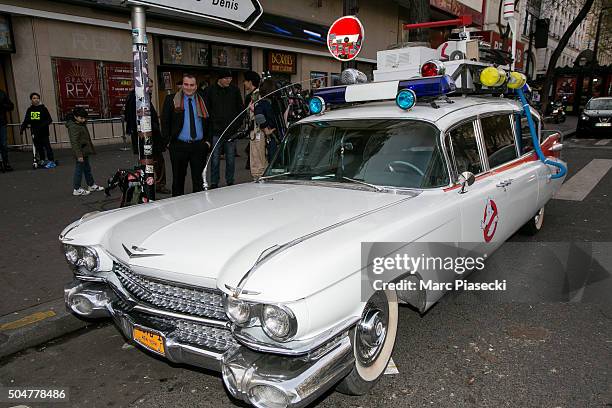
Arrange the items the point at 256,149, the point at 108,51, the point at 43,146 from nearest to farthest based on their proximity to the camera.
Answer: the point at 256,149
the point at 43,146
the point at 108,51

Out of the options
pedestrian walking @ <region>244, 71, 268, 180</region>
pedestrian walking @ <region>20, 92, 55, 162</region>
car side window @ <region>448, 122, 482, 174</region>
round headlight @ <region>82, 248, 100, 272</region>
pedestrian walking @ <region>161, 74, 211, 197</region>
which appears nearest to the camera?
round headlight @ <region>82, 248, 100, 272</region>

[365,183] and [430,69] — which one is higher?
[430,69]

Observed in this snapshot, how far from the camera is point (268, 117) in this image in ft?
24.4

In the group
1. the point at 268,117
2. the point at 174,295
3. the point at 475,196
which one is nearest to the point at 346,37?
the point at 268,117

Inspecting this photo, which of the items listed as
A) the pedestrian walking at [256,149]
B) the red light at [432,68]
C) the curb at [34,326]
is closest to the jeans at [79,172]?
the pedestrian walking at [256,149]

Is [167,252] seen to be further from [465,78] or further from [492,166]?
[465,78]

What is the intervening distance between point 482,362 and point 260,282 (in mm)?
1917

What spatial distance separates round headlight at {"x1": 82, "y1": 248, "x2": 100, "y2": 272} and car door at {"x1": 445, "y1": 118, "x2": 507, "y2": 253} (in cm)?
255

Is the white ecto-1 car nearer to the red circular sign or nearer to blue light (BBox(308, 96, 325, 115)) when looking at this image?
blue light (BBox(308, 96, 325, 115))

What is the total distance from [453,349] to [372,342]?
920mm

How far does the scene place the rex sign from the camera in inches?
492

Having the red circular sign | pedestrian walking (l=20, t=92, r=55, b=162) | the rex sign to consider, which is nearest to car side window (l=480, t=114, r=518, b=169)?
the red circular sign

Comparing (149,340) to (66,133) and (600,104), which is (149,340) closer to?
(66,133)

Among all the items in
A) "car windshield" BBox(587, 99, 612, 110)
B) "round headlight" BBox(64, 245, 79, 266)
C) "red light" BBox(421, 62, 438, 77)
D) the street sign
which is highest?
the street sign
